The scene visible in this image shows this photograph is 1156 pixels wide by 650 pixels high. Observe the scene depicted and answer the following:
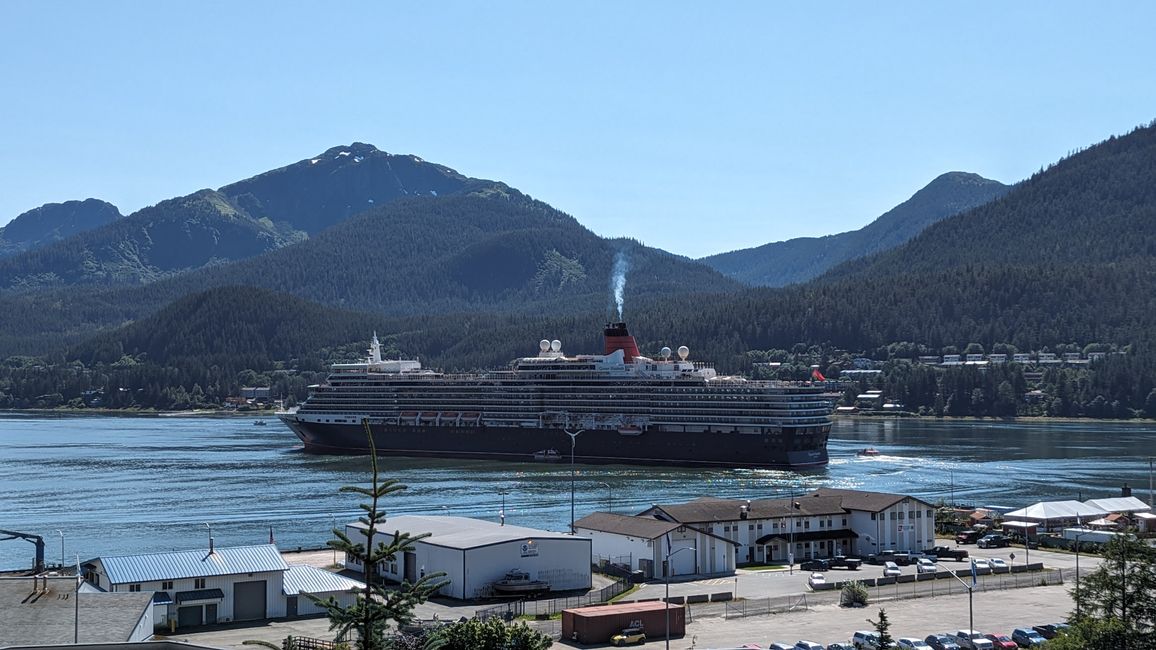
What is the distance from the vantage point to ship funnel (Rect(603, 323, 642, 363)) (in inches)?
4055

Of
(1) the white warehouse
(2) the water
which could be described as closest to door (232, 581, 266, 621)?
(1) the white warehouse

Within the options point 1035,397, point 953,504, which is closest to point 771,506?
point 953,504

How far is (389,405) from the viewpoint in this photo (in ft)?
356

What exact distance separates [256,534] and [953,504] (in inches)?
1295

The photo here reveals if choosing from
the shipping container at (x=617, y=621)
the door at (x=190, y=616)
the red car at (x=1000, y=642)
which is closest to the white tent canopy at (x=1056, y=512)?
the red car at (x=1000, y=642)

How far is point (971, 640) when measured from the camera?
34.1 m

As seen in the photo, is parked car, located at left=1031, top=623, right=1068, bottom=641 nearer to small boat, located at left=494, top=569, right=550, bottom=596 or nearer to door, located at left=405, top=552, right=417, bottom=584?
small boat, located at left=494, top=569, right=550, bottom=596

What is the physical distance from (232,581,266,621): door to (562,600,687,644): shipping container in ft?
28.9

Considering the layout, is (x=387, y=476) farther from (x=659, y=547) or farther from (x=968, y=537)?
(x=659, y=547)

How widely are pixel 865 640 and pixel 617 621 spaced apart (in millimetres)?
6467

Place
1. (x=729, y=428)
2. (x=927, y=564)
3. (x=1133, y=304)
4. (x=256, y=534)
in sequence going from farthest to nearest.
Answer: (x=1133, y=304)
(x=729, y=428)
(x=256, y=534)
(x=927, y=564)

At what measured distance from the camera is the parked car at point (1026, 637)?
113 ft

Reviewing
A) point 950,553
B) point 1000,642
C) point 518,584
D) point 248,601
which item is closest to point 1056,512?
point 950,553

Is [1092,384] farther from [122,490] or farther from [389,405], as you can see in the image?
[122,490]
